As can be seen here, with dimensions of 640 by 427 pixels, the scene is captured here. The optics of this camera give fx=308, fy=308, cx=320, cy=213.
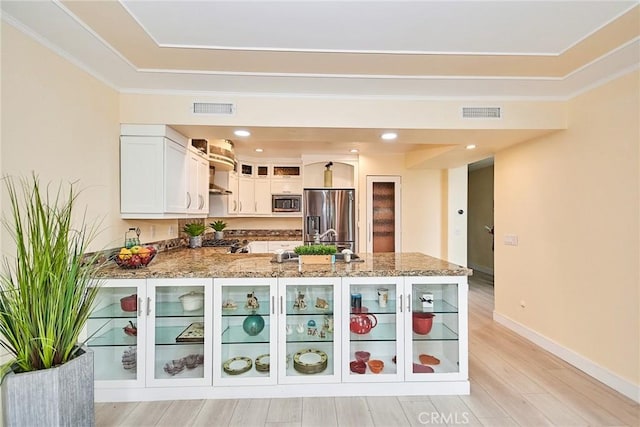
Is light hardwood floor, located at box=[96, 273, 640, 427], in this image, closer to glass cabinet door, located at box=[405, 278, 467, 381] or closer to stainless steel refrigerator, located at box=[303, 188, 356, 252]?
glass cabinet door, located at box=[405, 278, 467, 381]

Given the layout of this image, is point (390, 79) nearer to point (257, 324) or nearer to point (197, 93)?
point (197, 93)

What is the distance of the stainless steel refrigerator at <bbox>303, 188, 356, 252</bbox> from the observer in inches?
219

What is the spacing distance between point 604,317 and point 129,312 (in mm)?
3759

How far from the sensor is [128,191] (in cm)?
277

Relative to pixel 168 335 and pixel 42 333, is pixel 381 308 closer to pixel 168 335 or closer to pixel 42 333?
pixel 168 335

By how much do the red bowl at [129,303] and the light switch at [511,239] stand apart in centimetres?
393

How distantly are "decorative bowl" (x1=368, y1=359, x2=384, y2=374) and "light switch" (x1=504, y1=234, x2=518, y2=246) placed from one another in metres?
2.33

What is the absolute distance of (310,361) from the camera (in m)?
2.41

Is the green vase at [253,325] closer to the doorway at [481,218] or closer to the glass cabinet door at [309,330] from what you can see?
the glass cabinet door at [309,330]

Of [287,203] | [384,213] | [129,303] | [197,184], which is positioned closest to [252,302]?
[129,303]

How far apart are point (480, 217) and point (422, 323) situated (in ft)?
19.4

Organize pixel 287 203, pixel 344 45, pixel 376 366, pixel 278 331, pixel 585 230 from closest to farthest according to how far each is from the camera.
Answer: pixel 344 45 → pixel 278 331 → pixel 376 366 → pixel 585 230 → pixel 287 203

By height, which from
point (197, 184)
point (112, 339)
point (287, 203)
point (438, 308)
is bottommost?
point (112, 339)

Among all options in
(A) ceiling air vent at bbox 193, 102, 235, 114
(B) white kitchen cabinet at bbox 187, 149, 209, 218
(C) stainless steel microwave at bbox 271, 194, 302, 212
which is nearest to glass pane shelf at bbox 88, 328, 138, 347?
(B) white kitchen cabinet at bbox 187, 149, 209, 218
